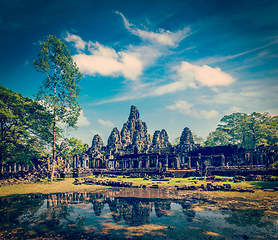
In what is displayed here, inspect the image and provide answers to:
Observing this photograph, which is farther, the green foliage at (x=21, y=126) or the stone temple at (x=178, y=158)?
the stone temple at (x=178, y=158)

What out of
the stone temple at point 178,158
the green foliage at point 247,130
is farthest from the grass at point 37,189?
the green foliage at point 247,130

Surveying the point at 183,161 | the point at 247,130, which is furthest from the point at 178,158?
the point at 247,130

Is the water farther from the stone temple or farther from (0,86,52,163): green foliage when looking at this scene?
the stone temple

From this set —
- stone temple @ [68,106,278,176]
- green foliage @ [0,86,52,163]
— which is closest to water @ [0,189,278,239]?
green foliage @ [0,86,52,163]

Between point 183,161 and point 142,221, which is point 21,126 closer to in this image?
point 142,221

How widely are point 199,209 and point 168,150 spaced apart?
41.6 m

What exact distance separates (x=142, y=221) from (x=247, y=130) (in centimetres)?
5510

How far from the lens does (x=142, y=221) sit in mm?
8375

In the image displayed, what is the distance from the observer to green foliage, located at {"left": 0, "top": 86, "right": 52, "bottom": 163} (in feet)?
79.3

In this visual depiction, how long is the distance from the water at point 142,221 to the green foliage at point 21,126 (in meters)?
16.1

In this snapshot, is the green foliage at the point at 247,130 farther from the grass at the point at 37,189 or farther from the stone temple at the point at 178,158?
the grass at the point at 37,189

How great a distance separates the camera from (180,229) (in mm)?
7262

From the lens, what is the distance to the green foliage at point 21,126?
2416 centimetres

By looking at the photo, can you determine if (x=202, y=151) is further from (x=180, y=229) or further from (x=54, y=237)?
(x=54, y=237)
